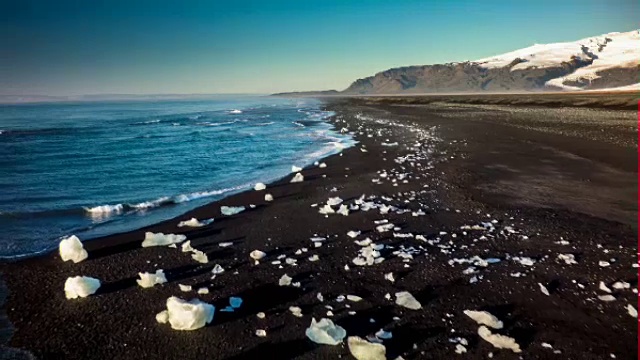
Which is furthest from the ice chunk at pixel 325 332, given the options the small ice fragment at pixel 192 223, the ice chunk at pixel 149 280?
the small ice fragment at pixel 192 223

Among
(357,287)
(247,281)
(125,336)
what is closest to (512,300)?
(357,287)

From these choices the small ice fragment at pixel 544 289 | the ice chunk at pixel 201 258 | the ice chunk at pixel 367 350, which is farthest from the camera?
the ice chunk at pixel 201 258

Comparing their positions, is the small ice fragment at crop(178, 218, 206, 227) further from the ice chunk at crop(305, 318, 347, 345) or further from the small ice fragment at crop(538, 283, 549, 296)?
the small ice fragment at crop(538, 283, 549, 296)

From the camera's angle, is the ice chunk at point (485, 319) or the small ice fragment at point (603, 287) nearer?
the ice chunk at point (485, 319)

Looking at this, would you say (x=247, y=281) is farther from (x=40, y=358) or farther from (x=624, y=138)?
(x=624, y=138)

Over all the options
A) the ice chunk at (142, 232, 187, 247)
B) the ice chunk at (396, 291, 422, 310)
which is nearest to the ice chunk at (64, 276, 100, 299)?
the ice chunk at (142, 232, 187, 247)

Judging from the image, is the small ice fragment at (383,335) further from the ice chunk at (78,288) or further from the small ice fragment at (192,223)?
the small ice fragment at (192,223)

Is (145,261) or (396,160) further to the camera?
(396,160)
